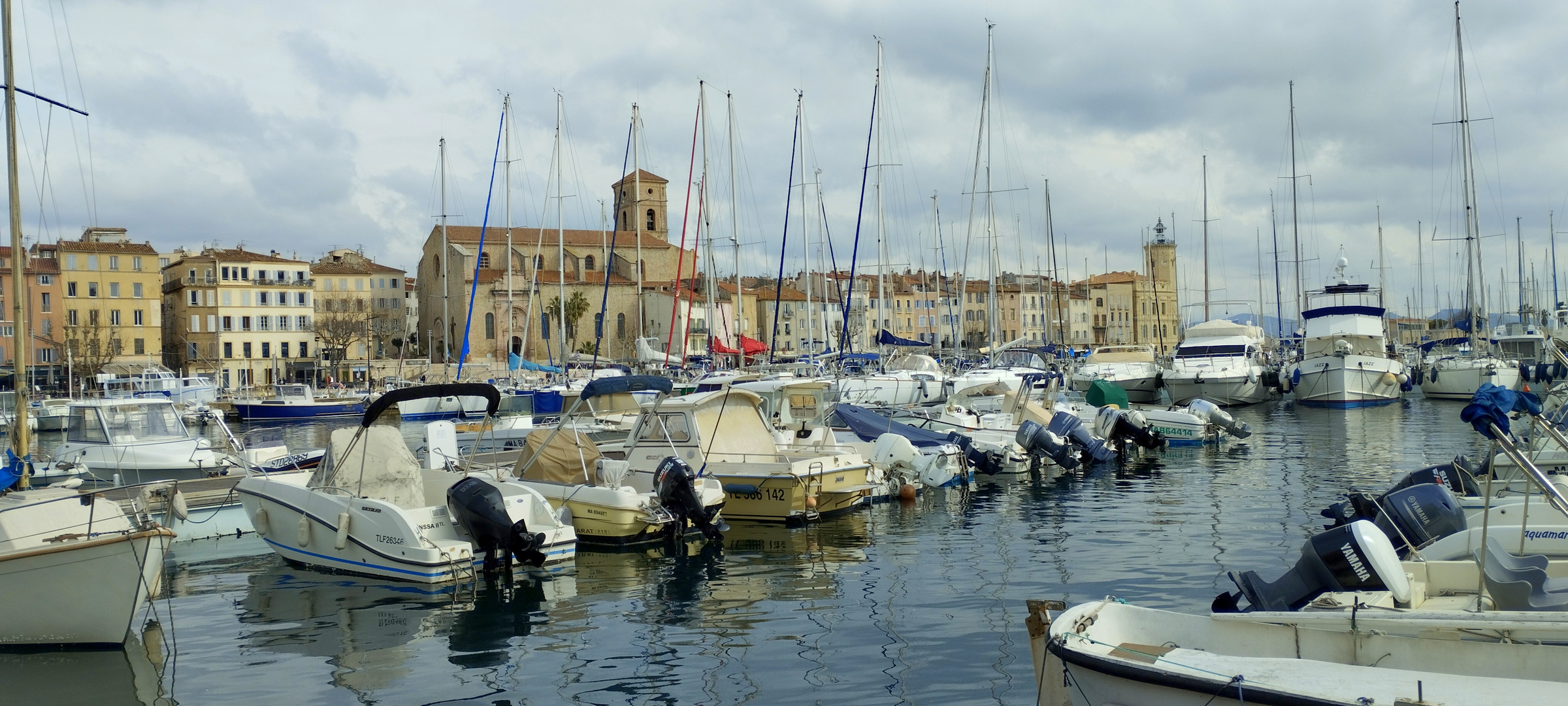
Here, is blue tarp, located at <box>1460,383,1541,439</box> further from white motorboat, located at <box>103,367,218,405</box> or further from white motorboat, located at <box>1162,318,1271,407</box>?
white motorboat, located at <box>103,367,218,405</box>

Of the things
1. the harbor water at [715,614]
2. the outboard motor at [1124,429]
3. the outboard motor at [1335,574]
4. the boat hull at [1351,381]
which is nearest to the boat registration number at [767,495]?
the harbor water at [715,614]

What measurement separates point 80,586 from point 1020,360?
49.2 metres

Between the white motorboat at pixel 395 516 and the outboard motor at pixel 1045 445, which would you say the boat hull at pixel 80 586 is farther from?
the outboard motor at pixel 1045 445

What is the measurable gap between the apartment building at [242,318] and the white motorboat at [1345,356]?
236 feet

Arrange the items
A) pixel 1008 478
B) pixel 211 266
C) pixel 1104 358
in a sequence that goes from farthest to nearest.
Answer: pixel 211 266 → pixel 1104 358 → pixel 1008 478

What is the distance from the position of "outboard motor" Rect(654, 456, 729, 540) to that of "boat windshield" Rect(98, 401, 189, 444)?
1299 centimetres

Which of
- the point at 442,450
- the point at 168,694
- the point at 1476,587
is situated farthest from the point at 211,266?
the point at 1476,587

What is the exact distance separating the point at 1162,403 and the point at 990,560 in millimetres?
37569

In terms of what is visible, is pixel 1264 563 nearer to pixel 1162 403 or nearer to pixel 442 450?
pixel 442 450

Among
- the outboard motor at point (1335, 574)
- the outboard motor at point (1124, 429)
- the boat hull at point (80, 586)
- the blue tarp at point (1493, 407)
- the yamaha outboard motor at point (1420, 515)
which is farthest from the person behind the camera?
the outboard motor at point (1124, 429)

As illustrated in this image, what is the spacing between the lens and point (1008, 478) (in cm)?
2481

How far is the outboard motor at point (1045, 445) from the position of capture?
2458 centimetres

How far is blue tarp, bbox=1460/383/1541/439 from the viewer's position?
Result: 8.03 metres

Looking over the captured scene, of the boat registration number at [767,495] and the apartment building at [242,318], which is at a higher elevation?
the apartment building at [242,318]
